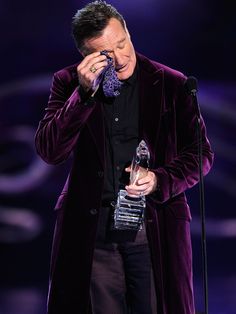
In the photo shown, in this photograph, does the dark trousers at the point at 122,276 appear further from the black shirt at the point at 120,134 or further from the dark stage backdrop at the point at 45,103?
the dark stage backdrop at the point at 45,103

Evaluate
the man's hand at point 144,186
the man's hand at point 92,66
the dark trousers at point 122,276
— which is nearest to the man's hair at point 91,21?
the man's hand at point 92,66

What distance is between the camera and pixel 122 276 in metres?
1.86

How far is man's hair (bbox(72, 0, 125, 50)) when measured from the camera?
1.83m

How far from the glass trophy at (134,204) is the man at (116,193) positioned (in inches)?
2.0

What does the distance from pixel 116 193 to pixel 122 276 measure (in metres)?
0.28

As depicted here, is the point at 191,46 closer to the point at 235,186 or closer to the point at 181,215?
the point at 235,186

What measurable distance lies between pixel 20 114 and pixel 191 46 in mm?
979

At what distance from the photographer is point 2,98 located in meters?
3.03

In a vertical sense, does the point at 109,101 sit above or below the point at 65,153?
above

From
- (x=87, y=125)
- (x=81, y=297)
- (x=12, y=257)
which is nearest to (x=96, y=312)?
(x=81, y=297)

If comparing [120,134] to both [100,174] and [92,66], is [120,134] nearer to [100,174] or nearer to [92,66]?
[100,174]

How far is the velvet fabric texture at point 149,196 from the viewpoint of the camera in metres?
1.81

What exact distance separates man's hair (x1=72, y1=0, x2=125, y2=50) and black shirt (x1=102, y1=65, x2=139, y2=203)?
0.20 meters

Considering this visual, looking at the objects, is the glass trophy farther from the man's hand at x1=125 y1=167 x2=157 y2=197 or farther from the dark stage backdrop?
the dark stage backdrop
